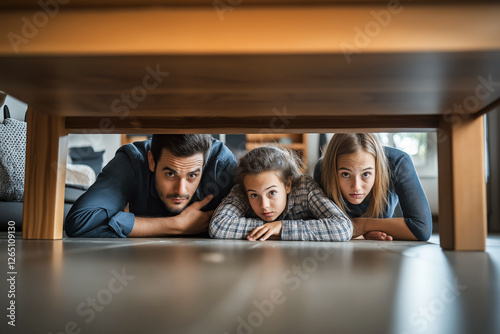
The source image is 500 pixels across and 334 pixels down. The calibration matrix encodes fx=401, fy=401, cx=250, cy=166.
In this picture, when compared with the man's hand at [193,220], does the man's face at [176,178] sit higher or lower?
higher

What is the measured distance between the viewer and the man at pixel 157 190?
1.35 m

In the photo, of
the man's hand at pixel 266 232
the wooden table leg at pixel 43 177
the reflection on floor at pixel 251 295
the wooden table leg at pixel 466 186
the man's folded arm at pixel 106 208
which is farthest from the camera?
the man's folded arm at pixel 106 208

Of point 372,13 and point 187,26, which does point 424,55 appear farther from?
point 187,26

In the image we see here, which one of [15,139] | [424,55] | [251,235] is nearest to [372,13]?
[424,55]

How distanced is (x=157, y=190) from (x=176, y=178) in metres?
0.12

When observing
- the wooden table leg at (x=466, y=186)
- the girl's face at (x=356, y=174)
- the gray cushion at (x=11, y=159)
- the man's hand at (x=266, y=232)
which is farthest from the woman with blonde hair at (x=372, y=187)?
the gray cushion at (x=11, y=159)

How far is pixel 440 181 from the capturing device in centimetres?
84

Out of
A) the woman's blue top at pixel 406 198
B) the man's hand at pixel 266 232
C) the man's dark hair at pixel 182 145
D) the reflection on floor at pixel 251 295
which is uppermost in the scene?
the man's dark hair at pixel 182 145

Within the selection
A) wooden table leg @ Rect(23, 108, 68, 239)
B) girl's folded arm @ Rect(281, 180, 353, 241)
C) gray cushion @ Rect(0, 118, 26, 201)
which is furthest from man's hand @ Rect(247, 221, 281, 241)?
gray cushion @ Rect(0, 118, 26, 201)

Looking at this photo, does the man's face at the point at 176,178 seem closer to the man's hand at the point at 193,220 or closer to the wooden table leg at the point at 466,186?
the man's hand at the point at 193,220

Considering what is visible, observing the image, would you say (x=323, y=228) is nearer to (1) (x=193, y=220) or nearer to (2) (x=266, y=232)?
(2) (x=266, y=232)

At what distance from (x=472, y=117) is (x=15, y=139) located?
1.58 m

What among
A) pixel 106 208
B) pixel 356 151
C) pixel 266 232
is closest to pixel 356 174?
pixel 356 151

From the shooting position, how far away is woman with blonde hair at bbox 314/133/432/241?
1411mm
